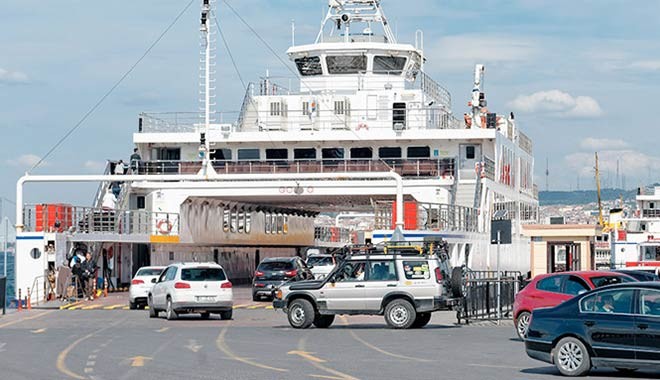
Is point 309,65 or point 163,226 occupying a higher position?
point 309,65

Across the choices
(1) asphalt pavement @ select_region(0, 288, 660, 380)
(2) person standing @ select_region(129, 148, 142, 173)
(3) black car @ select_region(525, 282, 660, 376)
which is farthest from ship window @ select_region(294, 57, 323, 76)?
(3) black car @ select_region(525, 282, 660, 376)

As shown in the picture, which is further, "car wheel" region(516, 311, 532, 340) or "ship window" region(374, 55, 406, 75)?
"ship window" region(374, 55, 406, 75)

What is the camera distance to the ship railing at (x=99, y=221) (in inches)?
1718

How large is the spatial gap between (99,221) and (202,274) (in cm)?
1507

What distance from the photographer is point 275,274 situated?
138 feet

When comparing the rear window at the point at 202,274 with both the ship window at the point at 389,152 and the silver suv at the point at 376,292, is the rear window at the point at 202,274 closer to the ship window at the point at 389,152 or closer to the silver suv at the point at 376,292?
the silver suv at the point at 376,292

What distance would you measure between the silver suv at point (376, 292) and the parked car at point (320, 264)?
606 inches

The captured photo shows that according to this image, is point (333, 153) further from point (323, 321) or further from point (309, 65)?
point (323, 321)

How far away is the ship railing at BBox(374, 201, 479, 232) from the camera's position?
150 feet

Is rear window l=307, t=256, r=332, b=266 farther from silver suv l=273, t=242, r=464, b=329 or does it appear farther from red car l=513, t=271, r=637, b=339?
red car l=513, t=271, r=637, b=339

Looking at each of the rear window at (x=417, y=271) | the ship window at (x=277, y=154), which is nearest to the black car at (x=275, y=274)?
the ship window at (x=277, y=154)

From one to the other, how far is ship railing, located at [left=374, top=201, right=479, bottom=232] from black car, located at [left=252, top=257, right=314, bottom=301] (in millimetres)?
5112

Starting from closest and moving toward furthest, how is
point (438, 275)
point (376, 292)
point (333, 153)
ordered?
1. point (376, 292)
2. point (438, 275)
3. point (333, 153)

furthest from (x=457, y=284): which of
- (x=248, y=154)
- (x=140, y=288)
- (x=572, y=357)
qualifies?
(x=248, y=154)
